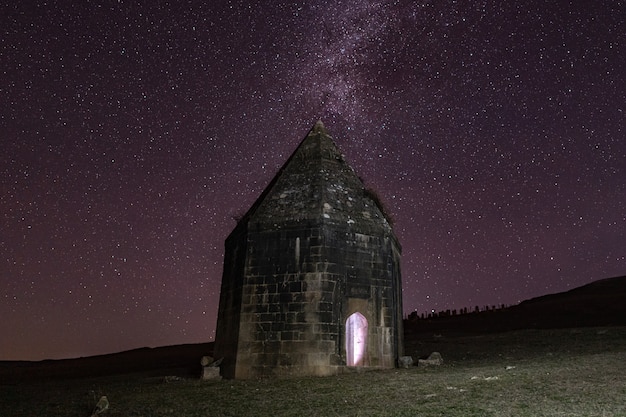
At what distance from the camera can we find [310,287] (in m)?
15.0

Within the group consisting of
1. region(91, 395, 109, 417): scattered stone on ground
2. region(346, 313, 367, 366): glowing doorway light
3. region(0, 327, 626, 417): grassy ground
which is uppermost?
region(346, 313, 367, 366): glowing doorway light

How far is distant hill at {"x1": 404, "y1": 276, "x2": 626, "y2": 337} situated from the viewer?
36344mm

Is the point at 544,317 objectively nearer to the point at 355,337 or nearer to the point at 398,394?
the point at 355,337

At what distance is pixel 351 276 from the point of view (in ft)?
50.9

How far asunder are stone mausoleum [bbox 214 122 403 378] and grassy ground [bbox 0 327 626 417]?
1083 millimetres

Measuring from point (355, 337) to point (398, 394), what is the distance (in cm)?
612

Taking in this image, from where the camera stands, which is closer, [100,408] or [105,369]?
[100,408]

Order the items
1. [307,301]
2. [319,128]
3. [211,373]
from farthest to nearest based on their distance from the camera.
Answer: [319,128], [307,301], [211,373]

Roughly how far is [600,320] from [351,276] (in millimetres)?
28062

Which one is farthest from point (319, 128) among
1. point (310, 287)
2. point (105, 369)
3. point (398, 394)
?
point (105, 369)

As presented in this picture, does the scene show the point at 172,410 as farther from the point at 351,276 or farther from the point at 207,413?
the point at 351,276

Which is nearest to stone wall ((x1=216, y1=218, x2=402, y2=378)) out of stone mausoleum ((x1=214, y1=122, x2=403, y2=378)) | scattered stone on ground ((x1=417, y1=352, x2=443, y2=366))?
stone mausoleum ((x1=214, y1=122, x2=403, y2=378))

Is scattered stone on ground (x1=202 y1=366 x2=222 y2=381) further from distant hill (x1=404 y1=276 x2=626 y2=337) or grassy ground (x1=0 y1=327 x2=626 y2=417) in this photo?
distant hill (x1=404 y1=276 x2=626 y2=337)

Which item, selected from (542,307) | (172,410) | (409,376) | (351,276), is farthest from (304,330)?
(542,307)
